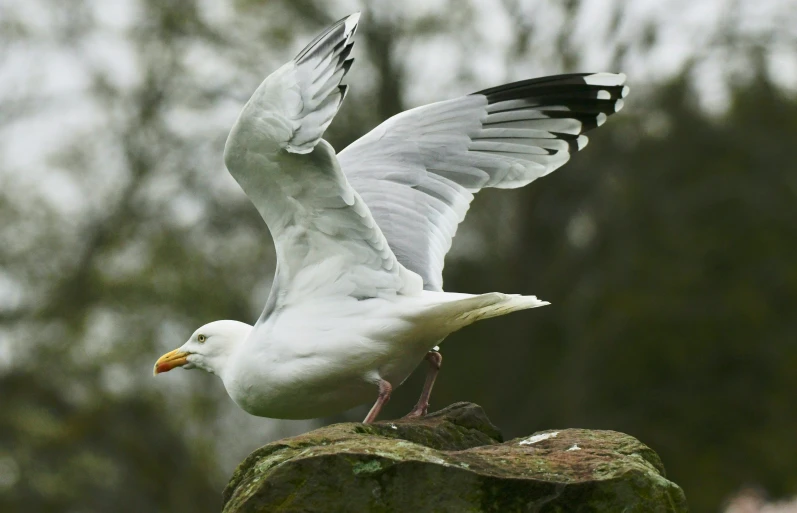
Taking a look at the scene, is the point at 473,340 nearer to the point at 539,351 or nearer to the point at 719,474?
the point at 539,351

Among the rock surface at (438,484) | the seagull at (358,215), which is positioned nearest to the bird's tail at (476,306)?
the seagull at (358,215)

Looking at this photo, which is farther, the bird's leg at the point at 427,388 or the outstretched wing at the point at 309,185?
the bird's leg at the point at 427,388

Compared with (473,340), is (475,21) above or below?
above

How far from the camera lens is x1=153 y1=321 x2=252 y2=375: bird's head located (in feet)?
19.3

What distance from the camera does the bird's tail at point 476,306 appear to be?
16.3 ft

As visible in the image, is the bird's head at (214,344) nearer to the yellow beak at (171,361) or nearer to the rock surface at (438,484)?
the yellow beak at (171,361)

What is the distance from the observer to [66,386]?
1579 centimetres

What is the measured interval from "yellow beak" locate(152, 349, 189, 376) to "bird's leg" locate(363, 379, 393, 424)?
1.26 m

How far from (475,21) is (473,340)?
4.24m

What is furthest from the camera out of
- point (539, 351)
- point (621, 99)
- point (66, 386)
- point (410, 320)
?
point (539, 351)

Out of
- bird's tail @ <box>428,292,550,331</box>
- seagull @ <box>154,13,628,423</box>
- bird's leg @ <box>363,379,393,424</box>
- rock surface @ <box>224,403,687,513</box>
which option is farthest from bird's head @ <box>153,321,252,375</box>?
rock surface @ <box>224,403,687,513</box>

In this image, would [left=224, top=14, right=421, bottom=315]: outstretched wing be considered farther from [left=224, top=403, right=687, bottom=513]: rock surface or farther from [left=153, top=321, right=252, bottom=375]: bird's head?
[left=224, top=403, right=687, bottom=513]: rock surface

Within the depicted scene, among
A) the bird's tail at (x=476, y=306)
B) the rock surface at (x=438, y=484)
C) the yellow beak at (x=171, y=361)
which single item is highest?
the bird's tail at (x=476, y=306)

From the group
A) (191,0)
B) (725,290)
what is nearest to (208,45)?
(191,0)
